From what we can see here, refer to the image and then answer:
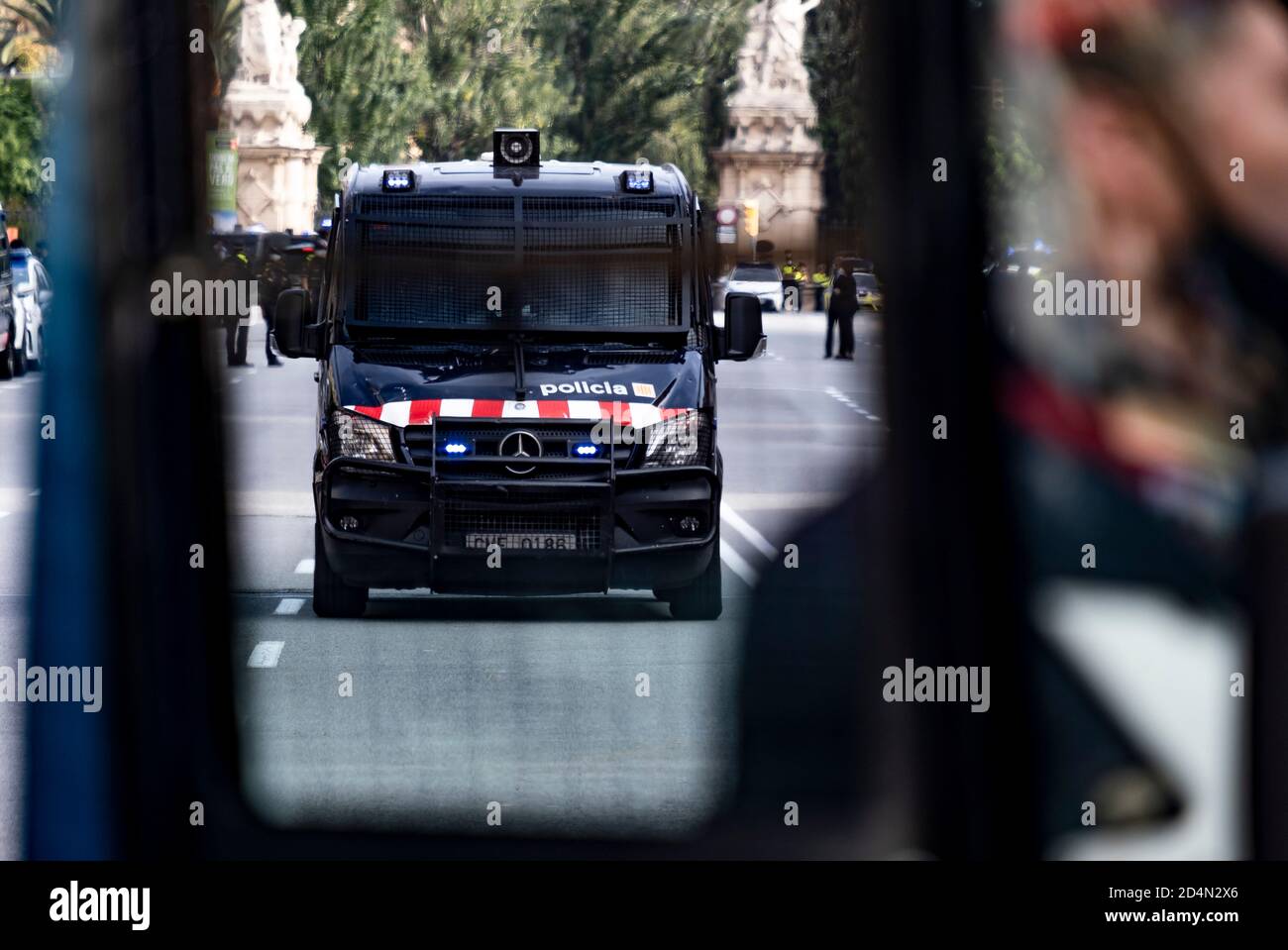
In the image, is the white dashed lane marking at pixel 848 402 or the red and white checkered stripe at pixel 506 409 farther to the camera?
the red and white checkered stripe at pixel 506 409


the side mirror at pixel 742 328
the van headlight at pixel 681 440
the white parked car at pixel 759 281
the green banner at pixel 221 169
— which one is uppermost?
the green banner at pixel 221 169

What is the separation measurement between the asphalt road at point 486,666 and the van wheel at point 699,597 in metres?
0.02

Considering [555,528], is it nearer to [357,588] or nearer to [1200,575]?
[357,588]

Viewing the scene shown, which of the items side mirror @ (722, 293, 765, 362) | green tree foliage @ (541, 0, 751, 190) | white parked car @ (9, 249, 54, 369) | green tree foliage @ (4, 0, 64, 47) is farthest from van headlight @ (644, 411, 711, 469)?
green tree foliage @ (4, 0, 64, 47)

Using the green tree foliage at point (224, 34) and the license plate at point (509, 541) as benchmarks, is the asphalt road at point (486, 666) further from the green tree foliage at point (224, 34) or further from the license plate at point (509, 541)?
the green tree foliage at point (224, 34)

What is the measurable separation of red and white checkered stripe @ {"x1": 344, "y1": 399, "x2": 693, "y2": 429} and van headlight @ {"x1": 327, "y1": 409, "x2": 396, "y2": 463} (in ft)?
0.16

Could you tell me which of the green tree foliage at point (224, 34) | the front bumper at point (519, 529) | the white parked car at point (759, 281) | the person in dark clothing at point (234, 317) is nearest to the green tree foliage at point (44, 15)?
the green tree foliage at point (224, 34)

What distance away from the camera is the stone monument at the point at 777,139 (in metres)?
4.94

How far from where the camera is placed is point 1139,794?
16.1 ft

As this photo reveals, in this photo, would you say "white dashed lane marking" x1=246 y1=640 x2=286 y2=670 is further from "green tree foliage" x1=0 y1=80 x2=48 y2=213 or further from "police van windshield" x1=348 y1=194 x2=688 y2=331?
"green tree foliage" x1=0 y1=80 x2=48 y2=213

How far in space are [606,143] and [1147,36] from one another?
769 mm

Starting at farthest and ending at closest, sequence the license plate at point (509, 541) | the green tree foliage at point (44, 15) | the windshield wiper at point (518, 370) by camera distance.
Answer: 1. the windshield wiper at point (518, 370)
2. the license plate at point (509, 541)
3. the green tree foliage at point (44, 15)
